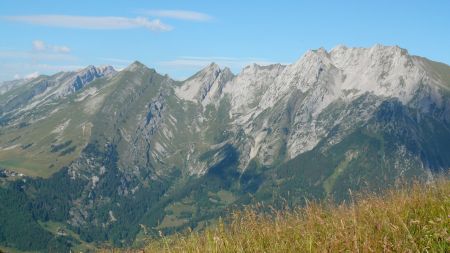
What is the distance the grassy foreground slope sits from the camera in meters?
6.56

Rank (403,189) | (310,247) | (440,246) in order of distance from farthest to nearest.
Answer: (403,189), (310,247), (440,246)

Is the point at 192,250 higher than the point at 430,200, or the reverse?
the point at 430,200

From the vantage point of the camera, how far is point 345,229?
718 centimetres

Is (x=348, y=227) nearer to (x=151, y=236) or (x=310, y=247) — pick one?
(x=310, y=247)

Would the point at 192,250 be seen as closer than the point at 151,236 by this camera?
Yes

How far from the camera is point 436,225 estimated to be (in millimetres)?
7277

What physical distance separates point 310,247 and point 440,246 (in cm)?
174

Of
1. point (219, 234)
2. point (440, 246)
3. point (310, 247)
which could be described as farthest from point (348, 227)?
point (219, 234)

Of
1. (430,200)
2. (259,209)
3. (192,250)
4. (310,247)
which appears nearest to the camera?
(310,247)

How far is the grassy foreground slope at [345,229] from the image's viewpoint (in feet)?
21.5

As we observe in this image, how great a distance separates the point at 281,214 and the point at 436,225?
145 inches

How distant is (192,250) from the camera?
8.21m

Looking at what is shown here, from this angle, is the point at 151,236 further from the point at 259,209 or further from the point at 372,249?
the point at 372,249

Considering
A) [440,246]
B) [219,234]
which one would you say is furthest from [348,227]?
[219,234]
